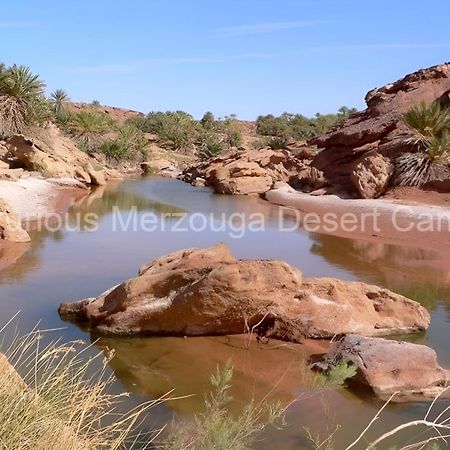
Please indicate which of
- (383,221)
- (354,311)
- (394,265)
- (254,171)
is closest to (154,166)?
(254,171)

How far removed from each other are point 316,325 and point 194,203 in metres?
16.4

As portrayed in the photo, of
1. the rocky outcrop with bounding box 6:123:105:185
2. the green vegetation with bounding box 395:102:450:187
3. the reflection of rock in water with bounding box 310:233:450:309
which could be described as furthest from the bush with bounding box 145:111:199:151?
the reflection of rock in water with bounding box 310:233:450:309

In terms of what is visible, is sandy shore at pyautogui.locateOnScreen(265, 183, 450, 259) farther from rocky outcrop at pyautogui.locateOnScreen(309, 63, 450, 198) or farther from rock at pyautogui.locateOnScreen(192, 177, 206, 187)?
rock at pyautogui.locateOnScreen(192, 177, 206, 187)

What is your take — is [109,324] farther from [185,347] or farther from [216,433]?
[216,433]

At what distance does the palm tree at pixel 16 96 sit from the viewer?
24328 millimetres

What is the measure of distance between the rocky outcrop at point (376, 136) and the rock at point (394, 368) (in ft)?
46.1

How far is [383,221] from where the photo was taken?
1603cm

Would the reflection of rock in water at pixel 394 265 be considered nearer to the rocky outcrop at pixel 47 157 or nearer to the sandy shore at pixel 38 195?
the sandy shore at pixel 38 195

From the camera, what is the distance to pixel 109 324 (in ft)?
23.3

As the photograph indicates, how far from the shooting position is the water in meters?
5.13

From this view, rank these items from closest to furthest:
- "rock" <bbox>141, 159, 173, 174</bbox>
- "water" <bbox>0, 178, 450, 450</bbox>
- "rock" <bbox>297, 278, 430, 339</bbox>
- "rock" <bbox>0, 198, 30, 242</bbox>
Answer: "water" <bbox>0, 178, 450, 450</bbox>, "rock" <bbox>297, 278, 430, 339</bbox>, "rock" <bbox>0, 198, 30, 242</bbox>, "rock" <bbox>141, 159, 173, 174</bbox>

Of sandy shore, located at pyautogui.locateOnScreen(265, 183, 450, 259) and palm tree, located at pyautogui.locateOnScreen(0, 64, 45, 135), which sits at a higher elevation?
palm tree, located at pyautogui.locateOnScreen(0, 64, 45, 135)

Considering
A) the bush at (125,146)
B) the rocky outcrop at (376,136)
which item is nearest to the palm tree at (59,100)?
the bush at (125,146)

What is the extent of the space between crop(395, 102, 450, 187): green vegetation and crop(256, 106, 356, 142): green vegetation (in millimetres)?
27919
